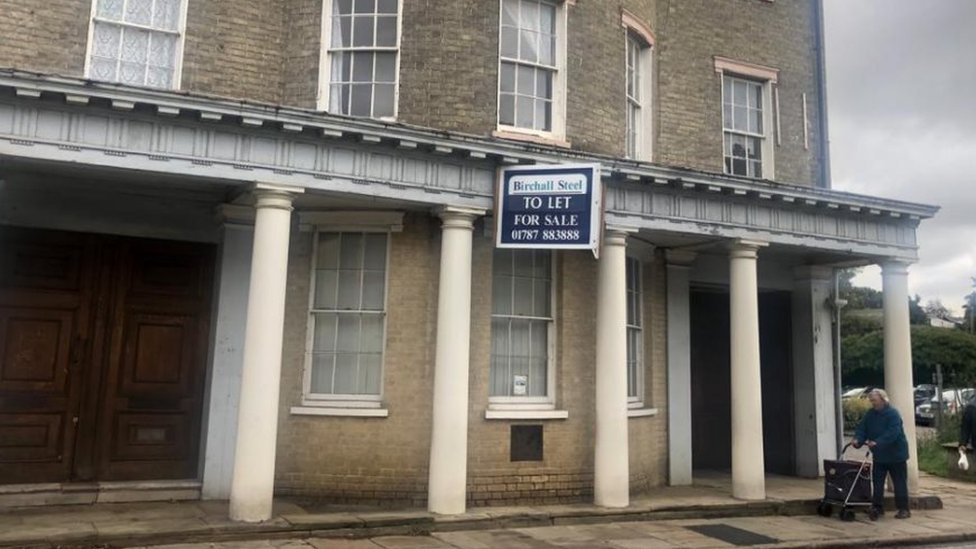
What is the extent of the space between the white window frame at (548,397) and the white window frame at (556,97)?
161 centimetres

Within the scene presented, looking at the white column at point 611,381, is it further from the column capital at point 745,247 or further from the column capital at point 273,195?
the column capital at point 273,195

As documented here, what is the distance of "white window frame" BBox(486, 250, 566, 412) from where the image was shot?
10234 millimetres

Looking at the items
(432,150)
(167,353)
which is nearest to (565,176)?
(432,150)

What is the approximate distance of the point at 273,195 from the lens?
8.65 m

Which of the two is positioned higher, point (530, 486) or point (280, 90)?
point (280, 90)

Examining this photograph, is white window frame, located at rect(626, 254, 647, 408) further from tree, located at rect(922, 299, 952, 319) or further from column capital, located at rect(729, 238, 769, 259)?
tree, located at rect(922, 299, 952, 319)

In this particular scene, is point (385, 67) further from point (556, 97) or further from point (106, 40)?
point (106, 40)

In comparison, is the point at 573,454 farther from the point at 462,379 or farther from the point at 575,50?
the point at 575,50

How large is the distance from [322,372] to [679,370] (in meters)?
5.69

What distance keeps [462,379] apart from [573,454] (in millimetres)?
2177

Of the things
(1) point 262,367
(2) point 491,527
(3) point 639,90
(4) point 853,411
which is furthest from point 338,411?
(4) point 853,411

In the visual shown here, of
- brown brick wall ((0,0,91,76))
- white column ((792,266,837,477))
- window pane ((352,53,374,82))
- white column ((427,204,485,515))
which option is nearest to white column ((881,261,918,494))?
white column ((792,266,837,477))

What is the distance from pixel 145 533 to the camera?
7699mm

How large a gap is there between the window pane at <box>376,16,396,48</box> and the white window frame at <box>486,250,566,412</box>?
132 inches
